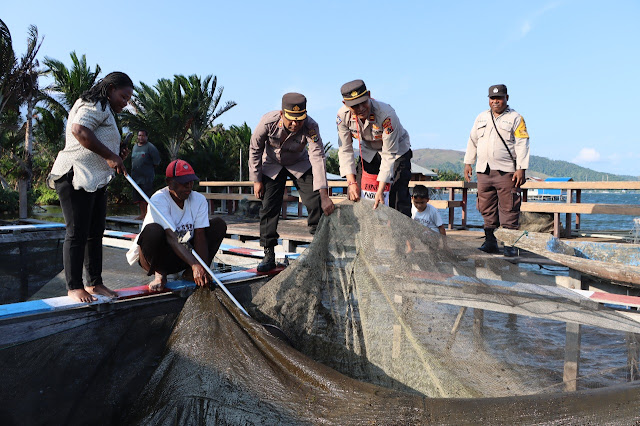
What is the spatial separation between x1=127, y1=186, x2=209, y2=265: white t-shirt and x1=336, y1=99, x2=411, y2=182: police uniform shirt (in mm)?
1264

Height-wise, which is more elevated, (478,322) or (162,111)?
(162,111)

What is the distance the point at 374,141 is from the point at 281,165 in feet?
2.91

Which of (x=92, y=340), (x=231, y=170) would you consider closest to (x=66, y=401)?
(x=92, y=340)

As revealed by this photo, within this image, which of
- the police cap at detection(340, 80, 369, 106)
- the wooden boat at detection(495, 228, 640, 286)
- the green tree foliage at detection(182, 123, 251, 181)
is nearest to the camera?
the police cap at detection(340, 80, 369, 106)

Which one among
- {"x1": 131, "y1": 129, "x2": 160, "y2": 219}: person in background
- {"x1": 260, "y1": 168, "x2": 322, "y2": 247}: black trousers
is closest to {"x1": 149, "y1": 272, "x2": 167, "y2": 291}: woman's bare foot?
{"x1": 260, "y1": 168, "x2": 322, "y2": 247}: black trousers

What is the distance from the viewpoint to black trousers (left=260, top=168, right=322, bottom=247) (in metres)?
4.45

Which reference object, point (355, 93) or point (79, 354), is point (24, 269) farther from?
point (355, 93)

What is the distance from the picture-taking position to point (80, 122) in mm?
3289

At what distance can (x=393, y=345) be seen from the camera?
2.78 metres

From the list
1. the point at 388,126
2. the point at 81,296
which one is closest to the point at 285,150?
the point at 388,126

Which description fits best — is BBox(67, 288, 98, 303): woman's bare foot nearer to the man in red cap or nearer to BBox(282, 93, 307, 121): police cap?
the man in red cap

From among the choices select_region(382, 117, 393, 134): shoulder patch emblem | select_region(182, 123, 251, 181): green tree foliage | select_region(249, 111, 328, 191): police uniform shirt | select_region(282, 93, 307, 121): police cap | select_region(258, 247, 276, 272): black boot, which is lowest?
select_region(258, 247, 276, 272): black boot

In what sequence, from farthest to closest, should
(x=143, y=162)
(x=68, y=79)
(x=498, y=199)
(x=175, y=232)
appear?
(x=68, y=79) < (x=143, y=162) < (x=498, y=199) < (x=175, y=232)

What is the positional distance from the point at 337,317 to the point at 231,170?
30541mm
